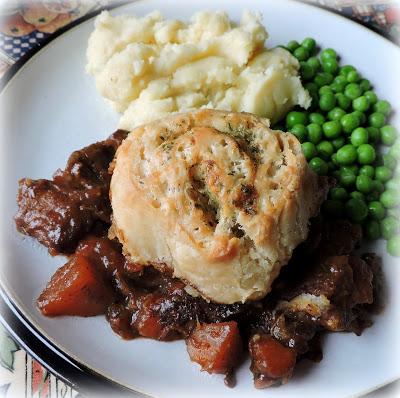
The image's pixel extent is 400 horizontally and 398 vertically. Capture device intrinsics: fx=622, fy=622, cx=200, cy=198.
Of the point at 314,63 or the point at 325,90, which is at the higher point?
the point at 314,63

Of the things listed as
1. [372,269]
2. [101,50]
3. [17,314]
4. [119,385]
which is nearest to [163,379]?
[119,385]

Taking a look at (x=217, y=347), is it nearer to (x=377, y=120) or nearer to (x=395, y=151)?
(x=395, y=151)

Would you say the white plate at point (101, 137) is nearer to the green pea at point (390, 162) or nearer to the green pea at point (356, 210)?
the green pea at point (356, 210)

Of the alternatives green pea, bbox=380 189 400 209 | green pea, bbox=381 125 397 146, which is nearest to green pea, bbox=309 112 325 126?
green pea, bbox=381 125 397 146

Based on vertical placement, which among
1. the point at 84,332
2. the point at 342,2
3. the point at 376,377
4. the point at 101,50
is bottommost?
the point at 376,377

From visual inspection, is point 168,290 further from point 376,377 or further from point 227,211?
point 376,377

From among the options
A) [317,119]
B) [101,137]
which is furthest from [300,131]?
[101,137]
